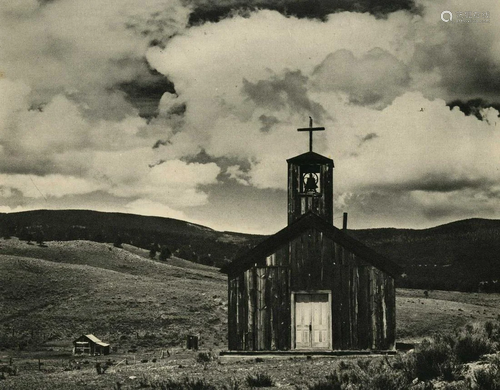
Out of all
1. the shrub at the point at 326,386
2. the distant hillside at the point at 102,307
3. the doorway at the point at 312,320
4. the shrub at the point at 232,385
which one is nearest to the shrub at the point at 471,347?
Result: the shrub at the point at 326,386

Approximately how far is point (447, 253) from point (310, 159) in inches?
3047

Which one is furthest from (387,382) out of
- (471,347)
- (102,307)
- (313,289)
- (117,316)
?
(102,307)

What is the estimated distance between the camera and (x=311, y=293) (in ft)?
71.6

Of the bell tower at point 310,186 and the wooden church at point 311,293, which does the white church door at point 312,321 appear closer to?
the wooden church at point 311,293

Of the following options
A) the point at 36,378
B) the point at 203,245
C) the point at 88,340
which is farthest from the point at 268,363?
the point at 203,245

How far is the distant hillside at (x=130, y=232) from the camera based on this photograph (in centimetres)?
9138

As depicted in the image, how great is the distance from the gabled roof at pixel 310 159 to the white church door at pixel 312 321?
4621 mm

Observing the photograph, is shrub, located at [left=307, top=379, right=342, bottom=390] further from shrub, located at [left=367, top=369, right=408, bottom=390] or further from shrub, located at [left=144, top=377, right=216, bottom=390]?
shrub, located at [left=144, top=377, right=216, bottom=390]

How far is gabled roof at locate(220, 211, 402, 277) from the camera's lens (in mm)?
21688

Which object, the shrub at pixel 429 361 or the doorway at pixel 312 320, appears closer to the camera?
the shrub at pixel 429 361

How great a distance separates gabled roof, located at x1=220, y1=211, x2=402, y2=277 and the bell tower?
1.22 metres

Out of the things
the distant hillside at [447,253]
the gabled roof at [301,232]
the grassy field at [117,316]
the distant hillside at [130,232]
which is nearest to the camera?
the gabled roof at [301,232]

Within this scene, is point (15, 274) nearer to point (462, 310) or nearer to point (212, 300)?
point (212, 300)

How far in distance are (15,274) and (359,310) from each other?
1212 inches
